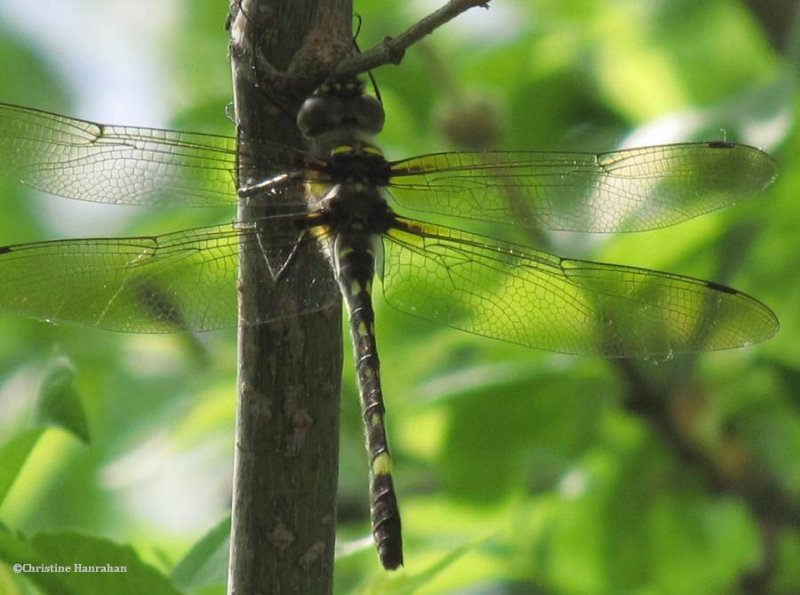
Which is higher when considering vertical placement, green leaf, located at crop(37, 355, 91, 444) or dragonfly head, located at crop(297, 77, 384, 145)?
dragonfly head, located at crop(297, 77, 384, 145)

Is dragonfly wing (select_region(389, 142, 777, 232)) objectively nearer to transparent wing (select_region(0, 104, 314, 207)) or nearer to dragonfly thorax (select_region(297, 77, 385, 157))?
dragonfly thorax (select_region(297, 77, 385, 157))

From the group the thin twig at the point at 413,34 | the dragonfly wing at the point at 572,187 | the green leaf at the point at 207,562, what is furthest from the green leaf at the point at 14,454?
the dragonfly wing at the point at 572,187

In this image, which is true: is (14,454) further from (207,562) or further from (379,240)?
(379,240)

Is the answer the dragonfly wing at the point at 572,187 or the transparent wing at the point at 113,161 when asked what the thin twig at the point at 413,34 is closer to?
the transparent wing at the point at 113,161

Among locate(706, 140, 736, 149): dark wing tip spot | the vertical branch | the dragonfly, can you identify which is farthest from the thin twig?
locate(706, 140, 736, 149): dark wing tip spot

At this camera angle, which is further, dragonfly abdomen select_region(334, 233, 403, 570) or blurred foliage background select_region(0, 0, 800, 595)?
blurred foliage background select_region(0, 0, 800, 595)

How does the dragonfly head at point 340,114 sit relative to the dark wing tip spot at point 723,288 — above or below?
above

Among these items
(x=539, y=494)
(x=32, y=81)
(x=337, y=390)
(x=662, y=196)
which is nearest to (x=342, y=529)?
(x=539, y=494)
